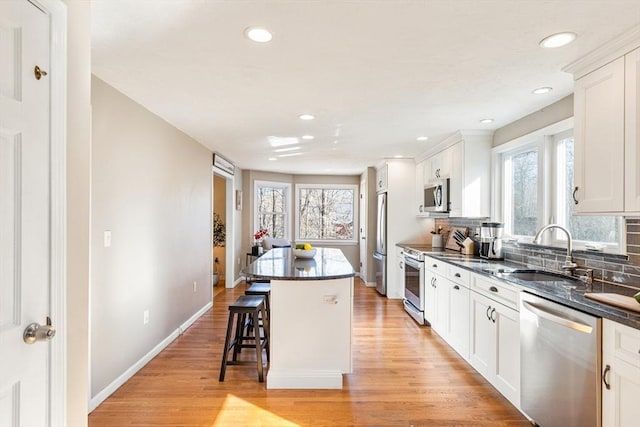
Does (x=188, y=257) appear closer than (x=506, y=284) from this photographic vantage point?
No

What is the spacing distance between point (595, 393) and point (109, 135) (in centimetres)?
331

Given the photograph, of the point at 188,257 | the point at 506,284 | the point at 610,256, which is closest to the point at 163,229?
the point at 188,257

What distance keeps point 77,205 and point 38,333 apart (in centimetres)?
50

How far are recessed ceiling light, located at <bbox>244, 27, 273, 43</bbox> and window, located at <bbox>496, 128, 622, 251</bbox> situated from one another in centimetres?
245

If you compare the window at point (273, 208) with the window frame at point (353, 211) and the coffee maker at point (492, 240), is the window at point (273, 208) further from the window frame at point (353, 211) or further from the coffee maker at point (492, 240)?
the coffee maker at point (492, 240)

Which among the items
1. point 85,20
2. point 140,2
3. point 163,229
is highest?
point 140,2

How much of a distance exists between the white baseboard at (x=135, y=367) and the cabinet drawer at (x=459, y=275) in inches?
114

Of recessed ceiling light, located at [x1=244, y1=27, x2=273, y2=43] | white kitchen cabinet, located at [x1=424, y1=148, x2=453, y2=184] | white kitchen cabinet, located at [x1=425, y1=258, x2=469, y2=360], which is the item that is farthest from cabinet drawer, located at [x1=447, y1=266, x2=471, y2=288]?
recessed ceiling light, located at [x1=244, y1=27, x2=273, y2=43]

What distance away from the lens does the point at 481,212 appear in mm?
3953

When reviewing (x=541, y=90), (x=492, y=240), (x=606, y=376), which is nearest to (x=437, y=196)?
(x=492, y=240)

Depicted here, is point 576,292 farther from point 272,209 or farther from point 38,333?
point 272,209

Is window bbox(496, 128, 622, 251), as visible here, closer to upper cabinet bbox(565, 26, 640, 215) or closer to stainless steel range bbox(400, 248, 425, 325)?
upper cabinet bbox(565, 26, 640, 215)

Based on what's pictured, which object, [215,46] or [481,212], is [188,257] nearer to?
[215,46]

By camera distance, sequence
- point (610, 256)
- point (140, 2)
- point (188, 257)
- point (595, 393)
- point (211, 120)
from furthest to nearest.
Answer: point (188, 257) < point (211, 120) < point (610, 256) < point (595, 393) < point (140, 2)
